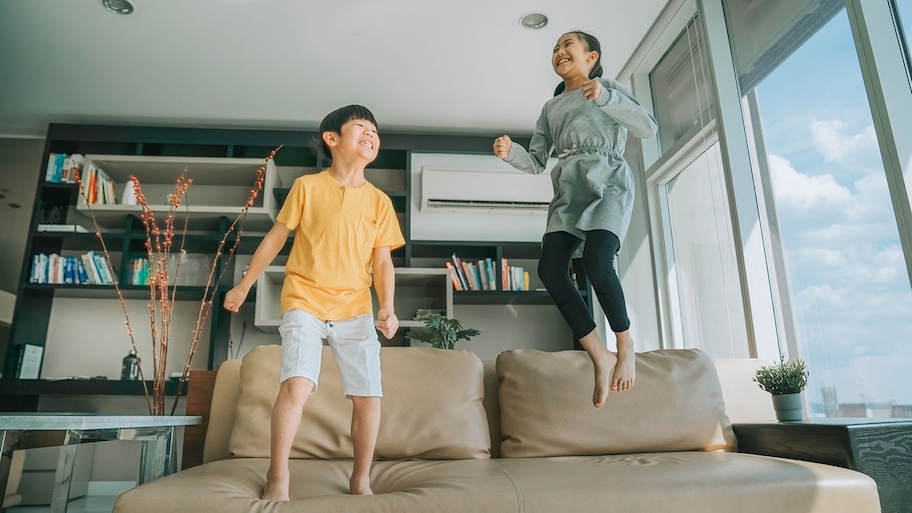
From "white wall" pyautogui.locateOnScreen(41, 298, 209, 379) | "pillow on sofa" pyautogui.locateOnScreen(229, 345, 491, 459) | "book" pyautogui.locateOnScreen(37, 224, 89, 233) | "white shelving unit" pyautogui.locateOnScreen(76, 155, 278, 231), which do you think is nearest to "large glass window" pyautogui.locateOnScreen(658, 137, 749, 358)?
"pillow on sofa" pyautogui.locateOnScreen(229, 345, 491, 459)

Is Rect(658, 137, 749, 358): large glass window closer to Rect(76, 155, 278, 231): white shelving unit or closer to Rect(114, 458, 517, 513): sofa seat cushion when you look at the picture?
Rect(114, 458, 517, 513): sofa seat cushion

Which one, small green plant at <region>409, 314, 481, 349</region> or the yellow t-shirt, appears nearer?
the yellow t-shirt

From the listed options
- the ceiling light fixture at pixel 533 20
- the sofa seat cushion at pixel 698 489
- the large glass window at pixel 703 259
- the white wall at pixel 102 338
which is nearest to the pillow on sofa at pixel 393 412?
the sofa seat cushion at pixel 698 489

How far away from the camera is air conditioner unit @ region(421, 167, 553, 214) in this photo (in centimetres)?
466

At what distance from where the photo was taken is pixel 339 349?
1.59 m

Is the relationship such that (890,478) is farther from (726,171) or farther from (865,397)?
(726,171)

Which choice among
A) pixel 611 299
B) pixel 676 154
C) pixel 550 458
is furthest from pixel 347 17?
pixel 550 458

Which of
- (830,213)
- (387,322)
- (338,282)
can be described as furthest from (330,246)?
(830,213)

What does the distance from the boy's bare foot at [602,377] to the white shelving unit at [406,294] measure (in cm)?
240

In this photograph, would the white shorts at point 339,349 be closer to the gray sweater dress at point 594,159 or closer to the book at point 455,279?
the gray sweater dress at point 594,159

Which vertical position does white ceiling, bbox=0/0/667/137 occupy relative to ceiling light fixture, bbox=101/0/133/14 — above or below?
below

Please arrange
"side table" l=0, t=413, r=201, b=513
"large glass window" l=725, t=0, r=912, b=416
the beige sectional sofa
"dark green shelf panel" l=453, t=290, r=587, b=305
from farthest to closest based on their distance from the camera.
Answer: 1. "dark green shelf panel" l=453, t=290, r=587, b=305
2. "large glass window" l=725, t=0, r=912, b=416
3. the beige sectional sofa
4. "side table" l=0, t=413, r=201, b=513

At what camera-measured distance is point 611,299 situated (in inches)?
73.4

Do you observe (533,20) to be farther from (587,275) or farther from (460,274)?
(587,275)
